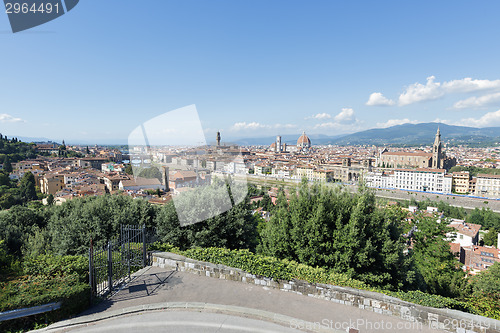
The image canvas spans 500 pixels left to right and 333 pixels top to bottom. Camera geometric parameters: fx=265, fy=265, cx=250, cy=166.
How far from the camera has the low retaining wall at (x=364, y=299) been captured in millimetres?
3398

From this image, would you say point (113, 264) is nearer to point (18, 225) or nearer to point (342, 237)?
point (342, 237)

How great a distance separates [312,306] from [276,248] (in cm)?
193

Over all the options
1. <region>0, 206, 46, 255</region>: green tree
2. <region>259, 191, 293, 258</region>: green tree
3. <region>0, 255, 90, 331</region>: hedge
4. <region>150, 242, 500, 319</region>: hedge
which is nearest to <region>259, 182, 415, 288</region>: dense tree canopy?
<region>259, 191, 293, 258</region>: green tree

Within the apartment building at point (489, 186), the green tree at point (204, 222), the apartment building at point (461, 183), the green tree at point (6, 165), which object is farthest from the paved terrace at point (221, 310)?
the apartment building at point (461, 183)

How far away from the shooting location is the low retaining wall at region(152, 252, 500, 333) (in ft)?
11.1

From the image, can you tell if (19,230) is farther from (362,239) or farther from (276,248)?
(362,239)

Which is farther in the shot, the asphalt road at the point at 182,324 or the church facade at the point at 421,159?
the church facade at the point at 421,159

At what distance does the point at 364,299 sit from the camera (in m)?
4.03

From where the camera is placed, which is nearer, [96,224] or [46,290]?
[46,290]

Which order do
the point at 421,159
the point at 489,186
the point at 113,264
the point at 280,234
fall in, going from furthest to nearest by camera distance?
the point at 421,159 → the point at 489,186 → the point at 280,234 → the point at 113,264

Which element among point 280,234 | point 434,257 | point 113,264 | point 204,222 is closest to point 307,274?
point 280,234

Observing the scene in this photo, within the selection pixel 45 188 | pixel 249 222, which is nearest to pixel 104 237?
pixel 249 222

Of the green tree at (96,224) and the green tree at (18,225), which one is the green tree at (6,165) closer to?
the green tree at (18,225)

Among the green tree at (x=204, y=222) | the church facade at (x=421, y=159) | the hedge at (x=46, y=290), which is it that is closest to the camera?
the hedge at (x=46, y=290)
